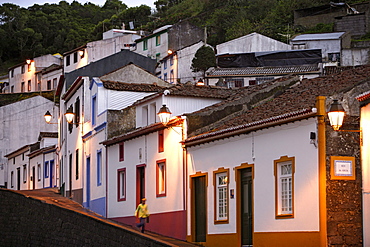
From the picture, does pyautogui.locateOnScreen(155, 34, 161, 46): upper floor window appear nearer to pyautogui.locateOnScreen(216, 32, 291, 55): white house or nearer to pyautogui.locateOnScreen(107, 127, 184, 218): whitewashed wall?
pyautogui.locateOnScreen(216, 32, 291, 55): white house

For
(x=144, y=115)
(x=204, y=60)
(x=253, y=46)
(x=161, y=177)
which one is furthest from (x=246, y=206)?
(x=253, y=46)

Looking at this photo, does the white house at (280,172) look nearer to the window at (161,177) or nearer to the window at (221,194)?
the window at (221,194)

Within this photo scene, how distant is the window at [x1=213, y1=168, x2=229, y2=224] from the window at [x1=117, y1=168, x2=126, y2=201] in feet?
24.8

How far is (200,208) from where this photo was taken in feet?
72.6

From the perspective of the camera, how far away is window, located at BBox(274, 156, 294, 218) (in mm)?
17625

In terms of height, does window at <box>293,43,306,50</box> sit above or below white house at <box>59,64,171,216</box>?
above

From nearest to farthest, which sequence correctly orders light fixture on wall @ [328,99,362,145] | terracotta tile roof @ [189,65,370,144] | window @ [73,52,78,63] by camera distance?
light fixture on wall @ [328,99,362,145] < terracotta tile roof @ [189,65,370,144] < window @ [73,52,78,63]

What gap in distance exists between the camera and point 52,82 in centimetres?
7988

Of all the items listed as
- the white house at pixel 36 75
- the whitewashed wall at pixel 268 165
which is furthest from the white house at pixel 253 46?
the whitewashed wall at pixel 268 165

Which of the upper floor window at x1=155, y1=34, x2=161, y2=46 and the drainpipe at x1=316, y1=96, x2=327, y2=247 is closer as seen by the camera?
the drainpipe at x1=316, y1=96, x2=327, y2=247

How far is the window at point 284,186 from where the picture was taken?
57.8 feet

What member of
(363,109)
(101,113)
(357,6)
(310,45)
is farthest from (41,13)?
(363,109)

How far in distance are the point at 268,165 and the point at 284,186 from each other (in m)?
0.85

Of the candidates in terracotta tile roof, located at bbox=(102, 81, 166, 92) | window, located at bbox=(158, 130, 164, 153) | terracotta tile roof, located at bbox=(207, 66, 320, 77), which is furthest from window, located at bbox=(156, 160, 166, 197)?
terracotta tile roof, located at bbox=(207, 66, 320, 77)
